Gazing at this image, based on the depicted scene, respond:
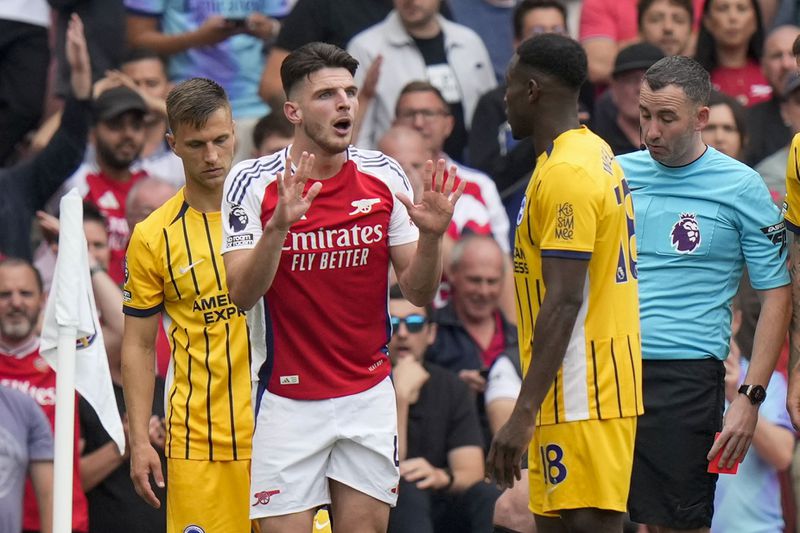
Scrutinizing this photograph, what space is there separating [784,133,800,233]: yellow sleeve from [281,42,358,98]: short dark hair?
6.41ft

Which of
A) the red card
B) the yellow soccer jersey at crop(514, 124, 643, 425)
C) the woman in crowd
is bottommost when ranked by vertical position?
the red card

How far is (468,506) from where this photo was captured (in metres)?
9.07

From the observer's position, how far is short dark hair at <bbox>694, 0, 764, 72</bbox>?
11.6 metres

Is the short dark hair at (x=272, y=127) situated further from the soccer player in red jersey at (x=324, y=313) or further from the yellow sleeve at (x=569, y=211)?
the yellow sleeve at (x=569, y=211)

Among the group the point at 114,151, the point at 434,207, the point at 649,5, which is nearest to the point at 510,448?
the point at 434,207

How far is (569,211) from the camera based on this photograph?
254 inches

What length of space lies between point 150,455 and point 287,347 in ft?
3.06

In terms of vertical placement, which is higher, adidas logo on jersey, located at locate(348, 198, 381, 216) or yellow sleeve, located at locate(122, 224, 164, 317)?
adidas logo on jersey, located at locate(348, 198, 381, 216)

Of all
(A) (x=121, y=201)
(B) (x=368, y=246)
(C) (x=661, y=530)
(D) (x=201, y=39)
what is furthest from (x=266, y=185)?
(D) (x=201, y=39)

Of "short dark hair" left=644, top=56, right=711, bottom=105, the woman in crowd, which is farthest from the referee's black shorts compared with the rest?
the woman in crowd

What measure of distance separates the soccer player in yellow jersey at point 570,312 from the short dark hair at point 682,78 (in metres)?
0.44

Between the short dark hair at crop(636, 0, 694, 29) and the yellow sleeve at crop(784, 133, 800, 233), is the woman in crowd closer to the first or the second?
the short dark hair at crop(636, 0, 694, 29)

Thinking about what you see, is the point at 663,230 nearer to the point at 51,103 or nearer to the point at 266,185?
the point at 266,185

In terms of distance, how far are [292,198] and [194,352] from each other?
132 centimetres
